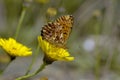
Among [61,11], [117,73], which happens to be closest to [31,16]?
[117,73]

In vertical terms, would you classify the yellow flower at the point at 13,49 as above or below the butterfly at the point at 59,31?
below

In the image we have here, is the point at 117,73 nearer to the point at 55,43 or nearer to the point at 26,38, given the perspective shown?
the point at 26,38

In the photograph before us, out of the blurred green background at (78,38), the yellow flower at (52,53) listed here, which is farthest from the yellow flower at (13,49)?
the blurred green background at (78,38)

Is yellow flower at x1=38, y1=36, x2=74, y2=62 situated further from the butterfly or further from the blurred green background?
the blurred green background

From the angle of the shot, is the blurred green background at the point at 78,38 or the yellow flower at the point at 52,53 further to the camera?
the blurred green background at the point at 78,38

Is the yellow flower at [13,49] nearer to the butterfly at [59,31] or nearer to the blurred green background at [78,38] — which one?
the butterfly at [59,31]

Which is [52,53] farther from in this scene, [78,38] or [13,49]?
[78,38]

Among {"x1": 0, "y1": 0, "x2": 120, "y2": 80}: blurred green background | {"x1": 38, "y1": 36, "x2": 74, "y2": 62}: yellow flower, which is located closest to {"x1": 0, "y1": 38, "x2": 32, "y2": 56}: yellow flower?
{"x1": 38, "y1": 36, "x2": 74, "y2": 62}: yellow flower
